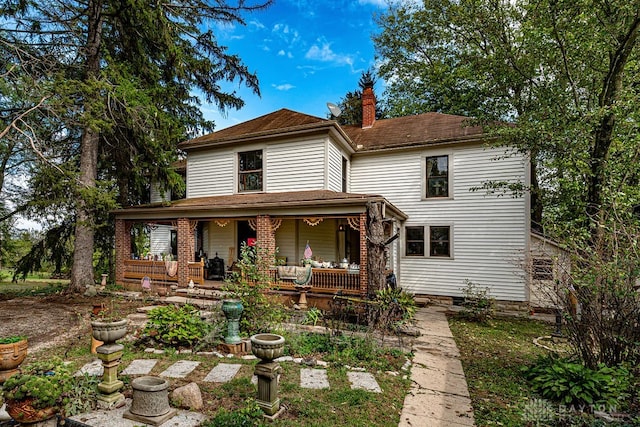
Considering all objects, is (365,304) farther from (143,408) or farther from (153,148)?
(153,148)

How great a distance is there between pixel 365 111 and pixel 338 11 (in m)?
5.30

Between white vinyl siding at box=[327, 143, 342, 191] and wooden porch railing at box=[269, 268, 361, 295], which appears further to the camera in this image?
white vinyl siding at box=[327, 143, 342, 191]

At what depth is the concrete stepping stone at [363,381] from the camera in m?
4.35

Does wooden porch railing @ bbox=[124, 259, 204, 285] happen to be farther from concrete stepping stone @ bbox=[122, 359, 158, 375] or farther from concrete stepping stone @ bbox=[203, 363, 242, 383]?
concrete stepping stone @ bbox=[203, 363, 242, 383]

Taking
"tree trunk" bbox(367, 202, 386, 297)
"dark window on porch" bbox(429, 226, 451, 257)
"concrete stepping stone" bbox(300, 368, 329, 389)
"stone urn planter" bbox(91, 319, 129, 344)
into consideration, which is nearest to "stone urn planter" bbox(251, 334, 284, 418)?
"concrete stepping stone" bbox(300, 368, 329, 389)

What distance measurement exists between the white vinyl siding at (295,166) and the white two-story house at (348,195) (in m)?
0.04

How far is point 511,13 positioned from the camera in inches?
384

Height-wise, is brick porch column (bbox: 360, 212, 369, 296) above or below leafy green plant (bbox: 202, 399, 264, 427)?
above

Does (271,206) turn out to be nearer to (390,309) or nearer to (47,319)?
(390,309)

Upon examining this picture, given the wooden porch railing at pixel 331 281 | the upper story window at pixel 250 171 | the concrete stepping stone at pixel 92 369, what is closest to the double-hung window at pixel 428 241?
the wooden porch railing at pixel 331 281

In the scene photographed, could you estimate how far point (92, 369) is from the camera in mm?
4609

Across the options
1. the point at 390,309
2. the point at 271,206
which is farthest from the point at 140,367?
the point at 271,206

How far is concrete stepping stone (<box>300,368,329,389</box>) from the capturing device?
172 inches

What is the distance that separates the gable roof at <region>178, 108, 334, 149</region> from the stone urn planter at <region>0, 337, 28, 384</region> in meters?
9.02
